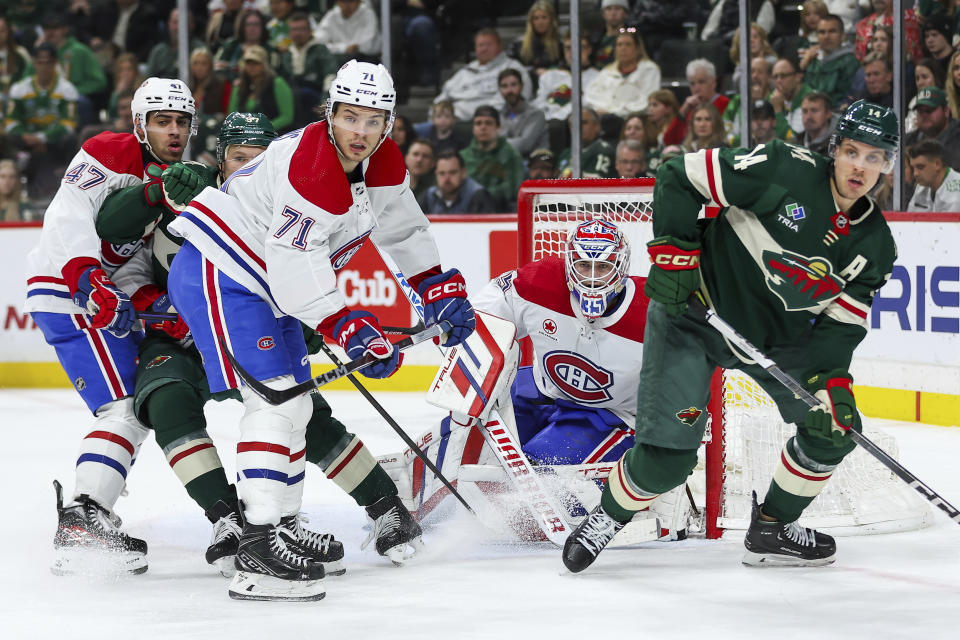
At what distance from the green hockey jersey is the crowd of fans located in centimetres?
236

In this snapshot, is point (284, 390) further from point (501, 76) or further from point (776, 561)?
point (501, 76)

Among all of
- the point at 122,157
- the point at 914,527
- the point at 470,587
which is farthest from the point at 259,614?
the point at 914,527

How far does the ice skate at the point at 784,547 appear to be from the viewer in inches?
116

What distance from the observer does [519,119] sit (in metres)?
6.48

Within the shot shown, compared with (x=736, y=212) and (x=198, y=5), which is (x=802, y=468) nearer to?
(x=736, y=212)

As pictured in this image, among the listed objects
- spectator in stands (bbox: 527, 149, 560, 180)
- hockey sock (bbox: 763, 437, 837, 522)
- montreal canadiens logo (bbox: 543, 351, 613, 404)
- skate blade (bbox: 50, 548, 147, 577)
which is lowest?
skate blade (bbox: 50, 548, 147, 577)

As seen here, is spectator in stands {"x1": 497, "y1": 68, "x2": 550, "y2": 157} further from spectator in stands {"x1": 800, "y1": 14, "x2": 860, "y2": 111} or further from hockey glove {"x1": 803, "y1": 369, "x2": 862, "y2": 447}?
hockey glove {"x1": 803, "y1": 369, "x2": 862, "y2": 447}

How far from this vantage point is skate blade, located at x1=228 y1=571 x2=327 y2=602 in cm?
268

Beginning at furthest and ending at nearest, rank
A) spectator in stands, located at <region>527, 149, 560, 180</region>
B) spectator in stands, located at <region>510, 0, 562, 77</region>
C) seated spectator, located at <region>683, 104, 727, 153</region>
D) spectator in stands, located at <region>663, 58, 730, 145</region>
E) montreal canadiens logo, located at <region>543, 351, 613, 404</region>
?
spectator in stands, located at <region>510, 0, 562, 77</region> < spectator in stands, located at <region>527, 149, 560, 180</region> < spectator in stands, located at <region>663, 58, 730, 145</region> < seated spectator, located at <region>683, 104, 727, 153</region> < montreal canadiens logo, located at <region>543, 351, 613, 404</region>

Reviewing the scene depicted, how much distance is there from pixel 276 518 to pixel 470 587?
0.45m

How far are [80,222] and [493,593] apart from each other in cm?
131

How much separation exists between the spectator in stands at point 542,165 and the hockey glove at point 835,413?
362 centimetres

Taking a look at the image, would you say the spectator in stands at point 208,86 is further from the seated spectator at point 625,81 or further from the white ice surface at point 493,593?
the white ice surface at point 493,593

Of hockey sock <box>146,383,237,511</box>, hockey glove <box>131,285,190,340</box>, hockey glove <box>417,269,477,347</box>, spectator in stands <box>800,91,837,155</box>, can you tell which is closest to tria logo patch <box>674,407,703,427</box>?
hockey glove <box>417,269,477,347</box>
